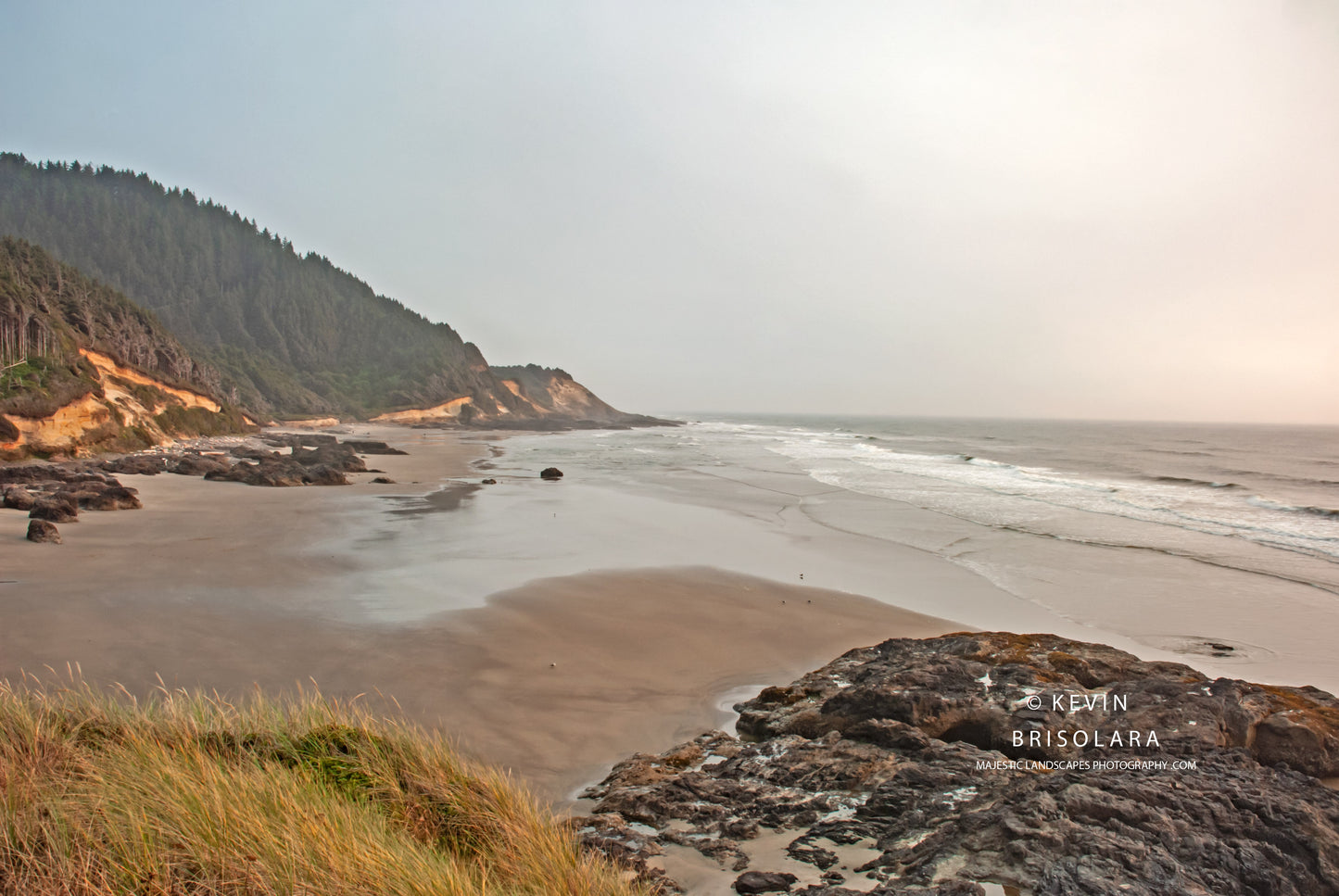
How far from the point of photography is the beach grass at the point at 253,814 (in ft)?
7.44

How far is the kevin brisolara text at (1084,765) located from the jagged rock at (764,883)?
1566mm

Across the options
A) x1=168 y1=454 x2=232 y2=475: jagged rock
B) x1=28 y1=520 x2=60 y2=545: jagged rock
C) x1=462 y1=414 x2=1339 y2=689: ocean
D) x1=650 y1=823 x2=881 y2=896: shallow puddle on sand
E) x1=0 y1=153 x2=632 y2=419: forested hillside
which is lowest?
x1=462 y1=414 x2=1339 y2=689: ocean

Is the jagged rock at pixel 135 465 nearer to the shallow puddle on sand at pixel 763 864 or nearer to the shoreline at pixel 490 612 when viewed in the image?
the shoreline at pixel 490 612

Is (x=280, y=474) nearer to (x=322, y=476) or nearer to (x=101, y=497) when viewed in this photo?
(x=322, y=476)

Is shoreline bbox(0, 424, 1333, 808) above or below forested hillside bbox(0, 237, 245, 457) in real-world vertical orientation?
below

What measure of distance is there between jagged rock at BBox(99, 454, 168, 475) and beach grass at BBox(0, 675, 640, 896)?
Result: 65.7 feet

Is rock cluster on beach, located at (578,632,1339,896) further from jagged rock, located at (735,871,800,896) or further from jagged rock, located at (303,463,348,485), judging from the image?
jagged rock, located at (303,463,348,485)

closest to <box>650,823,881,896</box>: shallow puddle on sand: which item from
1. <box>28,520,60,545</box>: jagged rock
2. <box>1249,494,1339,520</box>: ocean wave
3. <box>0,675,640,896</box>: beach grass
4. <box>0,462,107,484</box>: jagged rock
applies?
<box>0,675,640,896</box>: beach grass

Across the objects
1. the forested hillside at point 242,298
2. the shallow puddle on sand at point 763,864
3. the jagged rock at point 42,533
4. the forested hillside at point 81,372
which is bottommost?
the shallow puddle on sand at point 763,864

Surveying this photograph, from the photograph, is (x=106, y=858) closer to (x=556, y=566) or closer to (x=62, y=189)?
(x=556, y=566)

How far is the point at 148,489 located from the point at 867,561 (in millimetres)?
18338

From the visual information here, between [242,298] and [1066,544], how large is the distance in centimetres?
11901

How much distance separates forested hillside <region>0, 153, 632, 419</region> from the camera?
3310 inches

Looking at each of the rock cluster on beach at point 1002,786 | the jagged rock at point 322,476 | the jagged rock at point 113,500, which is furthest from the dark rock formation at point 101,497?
the rock cluster on beach at point 1002,786
